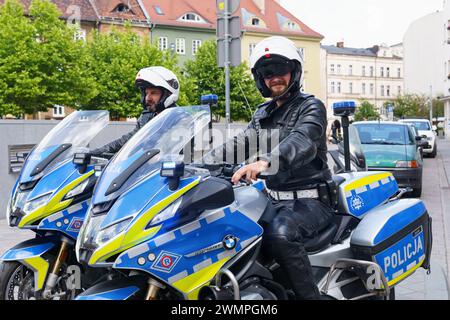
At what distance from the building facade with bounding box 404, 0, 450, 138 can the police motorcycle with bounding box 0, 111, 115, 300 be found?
189 feet

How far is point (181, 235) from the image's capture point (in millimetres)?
3010

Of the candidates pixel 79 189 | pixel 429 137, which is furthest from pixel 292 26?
pixel 79 189

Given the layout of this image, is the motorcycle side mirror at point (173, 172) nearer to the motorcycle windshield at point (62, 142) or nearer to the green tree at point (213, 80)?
the motorcycle windshield at point (62, 142)

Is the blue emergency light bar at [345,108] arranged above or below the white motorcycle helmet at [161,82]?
below

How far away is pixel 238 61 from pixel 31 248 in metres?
4.86

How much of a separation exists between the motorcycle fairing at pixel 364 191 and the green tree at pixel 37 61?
28218mm

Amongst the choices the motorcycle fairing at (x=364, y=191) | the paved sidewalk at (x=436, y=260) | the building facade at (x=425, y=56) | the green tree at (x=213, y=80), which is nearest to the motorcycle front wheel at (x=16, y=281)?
the motorcycle fairing at (x=364, y=191)

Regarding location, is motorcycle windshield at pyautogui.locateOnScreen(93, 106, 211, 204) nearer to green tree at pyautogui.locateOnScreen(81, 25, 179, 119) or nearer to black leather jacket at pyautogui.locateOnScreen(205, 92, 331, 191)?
black leather jacket at pyautogui.locateOnScreen(205, 92, 331, 191)

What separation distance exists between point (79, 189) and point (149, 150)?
1411mm

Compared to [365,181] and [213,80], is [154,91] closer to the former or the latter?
[365,181]

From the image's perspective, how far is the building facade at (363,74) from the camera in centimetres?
7688

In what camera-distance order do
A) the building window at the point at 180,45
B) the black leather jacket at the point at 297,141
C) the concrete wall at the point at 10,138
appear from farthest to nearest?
1. the building window at the point at 180,45
2. the concrete wall at the point at 10,138
3. the black leather jacket at the point at 297,141

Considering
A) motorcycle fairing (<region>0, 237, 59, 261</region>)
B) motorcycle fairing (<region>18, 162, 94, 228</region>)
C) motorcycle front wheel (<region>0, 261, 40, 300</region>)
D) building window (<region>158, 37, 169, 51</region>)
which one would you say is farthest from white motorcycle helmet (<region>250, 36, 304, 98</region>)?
building window (<region>158, 37, 169, 51</region>)

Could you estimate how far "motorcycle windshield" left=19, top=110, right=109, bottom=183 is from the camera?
14.6 ft
